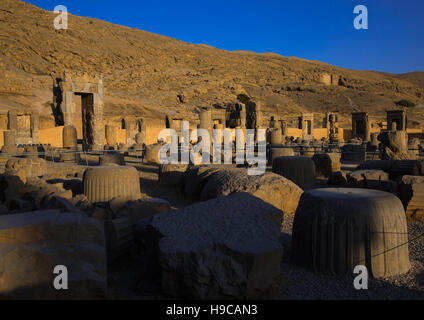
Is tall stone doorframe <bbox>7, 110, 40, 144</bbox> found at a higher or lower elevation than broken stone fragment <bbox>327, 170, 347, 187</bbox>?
higher

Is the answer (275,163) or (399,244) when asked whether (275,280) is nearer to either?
(399,244)

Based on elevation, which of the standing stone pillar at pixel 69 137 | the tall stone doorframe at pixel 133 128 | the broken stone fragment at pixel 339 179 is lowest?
the broken stone fragment at pixel 339 179

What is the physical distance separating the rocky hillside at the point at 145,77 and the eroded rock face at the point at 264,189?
28.2m

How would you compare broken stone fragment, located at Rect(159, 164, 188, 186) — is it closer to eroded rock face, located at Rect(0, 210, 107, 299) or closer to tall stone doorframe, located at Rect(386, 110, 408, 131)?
eroded rock face, located at Rect(0, 210, 107, 299)

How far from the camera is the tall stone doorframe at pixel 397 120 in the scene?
79.7ft

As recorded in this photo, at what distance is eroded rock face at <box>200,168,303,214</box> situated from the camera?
523 cm

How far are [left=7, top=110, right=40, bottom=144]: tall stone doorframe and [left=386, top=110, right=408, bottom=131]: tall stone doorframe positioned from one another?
24.8m

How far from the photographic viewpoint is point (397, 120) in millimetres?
24859

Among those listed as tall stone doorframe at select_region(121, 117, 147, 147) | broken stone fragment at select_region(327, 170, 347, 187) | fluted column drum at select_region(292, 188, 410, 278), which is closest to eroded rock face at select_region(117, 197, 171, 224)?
fluted column drum at select_region(292, 188, 410, 278)

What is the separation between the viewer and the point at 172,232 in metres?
2.97

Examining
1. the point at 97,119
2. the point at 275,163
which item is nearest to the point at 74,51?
the point at 97,119

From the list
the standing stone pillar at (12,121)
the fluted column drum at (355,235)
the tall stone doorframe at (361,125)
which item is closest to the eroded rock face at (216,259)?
the fluted column drum at (355,235)

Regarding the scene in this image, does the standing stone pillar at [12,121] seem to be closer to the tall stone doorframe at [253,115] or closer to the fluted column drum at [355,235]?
the tall stone doorframe at [253,115]

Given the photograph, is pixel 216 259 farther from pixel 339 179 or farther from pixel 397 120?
pixel 397 120
